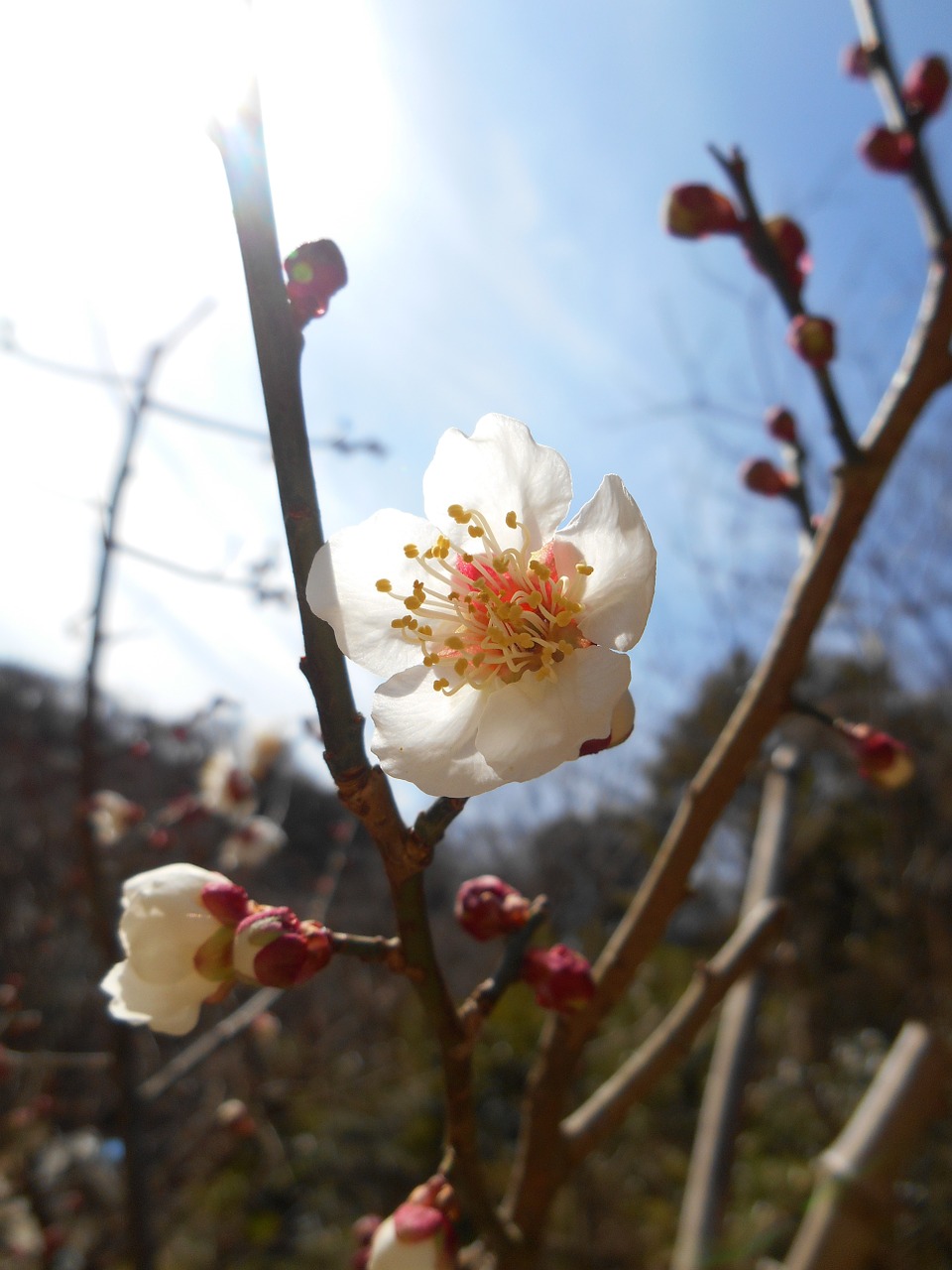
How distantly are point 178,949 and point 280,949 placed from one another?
0.12 meters

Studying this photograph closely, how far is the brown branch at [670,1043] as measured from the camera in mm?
831

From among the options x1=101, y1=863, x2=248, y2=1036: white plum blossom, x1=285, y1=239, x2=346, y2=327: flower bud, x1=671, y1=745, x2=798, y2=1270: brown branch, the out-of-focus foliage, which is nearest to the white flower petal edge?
x1=101, y1=863, x2=248, y2=1036: white plum blossom

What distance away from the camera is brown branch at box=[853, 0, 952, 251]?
1.05 meters

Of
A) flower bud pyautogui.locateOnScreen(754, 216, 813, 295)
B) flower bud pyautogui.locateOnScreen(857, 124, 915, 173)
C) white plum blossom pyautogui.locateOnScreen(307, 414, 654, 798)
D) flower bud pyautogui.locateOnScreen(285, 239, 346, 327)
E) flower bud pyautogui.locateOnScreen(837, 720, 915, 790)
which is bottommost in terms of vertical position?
flower bud pyautogui.locateOnScreen(837, 720, 915, 790)

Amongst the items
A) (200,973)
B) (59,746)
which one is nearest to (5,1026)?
(200,973)

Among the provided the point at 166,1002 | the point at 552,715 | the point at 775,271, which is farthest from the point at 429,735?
the point at 775,271

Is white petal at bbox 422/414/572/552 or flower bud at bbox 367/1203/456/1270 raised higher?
Answer: white petal at bbox 422/414/572/552

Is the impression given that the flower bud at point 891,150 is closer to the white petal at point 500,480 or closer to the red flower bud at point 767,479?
the red flower bud at point 767,479

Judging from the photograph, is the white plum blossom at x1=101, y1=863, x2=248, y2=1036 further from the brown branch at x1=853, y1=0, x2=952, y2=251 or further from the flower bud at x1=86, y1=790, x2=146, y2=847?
the flower bud at x1=86, y1=790, x2=146, y2=847

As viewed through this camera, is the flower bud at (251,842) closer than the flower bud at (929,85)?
No

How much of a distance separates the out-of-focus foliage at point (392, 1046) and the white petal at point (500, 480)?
164 cm

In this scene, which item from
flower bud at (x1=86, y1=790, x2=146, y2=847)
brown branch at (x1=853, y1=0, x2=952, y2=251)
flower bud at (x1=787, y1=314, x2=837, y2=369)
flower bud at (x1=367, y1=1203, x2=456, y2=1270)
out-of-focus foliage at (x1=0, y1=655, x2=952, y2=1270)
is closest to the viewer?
flower bud at (x1=367, y1=1203, x2=456, y2=1270)

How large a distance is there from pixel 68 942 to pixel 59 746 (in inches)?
96.2

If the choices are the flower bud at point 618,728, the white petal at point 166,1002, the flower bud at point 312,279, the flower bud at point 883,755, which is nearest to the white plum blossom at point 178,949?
the white petal at point 166,1002
